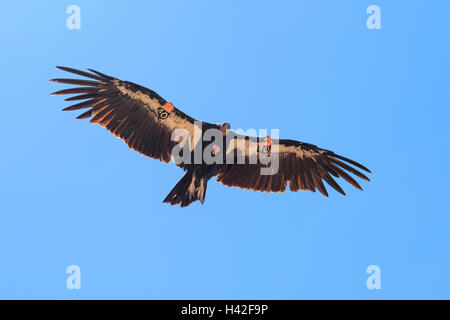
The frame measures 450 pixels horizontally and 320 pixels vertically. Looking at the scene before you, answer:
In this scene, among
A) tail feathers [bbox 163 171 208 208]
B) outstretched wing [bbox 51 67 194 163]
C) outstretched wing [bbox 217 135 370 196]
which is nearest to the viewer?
tail feathers [bbox 163 171 208 208]

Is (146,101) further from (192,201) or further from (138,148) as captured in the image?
(192,201)

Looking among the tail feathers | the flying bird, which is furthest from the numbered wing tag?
the tail feathers

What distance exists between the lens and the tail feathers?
45.7ft

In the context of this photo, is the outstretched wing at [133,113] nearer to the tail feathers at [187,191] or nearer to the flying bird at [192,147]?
the flying bird at [192,147]

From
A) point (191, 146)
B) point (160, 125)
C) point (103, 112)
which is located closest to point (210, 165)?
point (191, 146)

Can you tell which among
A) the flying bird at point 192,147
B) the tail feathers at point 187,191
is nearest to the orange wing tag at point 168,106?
the flying bird at point 192,147

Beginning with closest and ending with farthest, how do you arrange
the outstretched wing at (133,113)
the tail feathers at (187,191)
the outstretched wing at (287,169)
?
the tail feathers at (187,191) → the outstretched wing at (133,113) → the outstretched wing at (287,169)

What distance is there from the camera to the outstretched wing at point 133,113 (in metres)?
14.5

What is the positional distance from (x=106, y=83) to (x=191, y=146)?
2566 mm

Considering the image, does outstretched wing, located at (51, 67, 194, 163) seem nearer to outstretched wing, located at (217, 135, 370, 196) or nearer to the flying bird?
the flying bird

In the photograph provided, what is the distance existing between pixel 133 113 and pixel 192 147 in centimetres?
166

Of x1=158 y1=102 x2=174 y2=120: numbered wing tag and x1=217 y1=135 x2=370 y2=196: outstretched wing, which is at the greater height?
x1=158 y1=102 x2=174 y2=120: numbered wing tag
